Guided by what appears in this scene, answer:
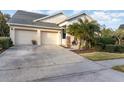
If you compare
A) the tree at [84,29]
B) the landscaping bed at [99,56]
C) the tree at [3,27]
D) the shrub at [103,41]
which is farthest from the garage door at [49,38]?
the tree at [3,27]

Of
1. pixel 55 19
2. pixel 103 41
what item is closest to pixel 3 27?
pixel 55 19

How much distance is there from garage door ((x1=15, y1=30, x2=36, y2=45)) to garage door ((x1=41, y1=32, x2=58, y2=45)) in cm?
127

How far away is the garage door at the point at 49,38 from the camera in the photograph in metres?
18.1

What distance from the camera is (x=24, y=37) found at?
17141 millimetres

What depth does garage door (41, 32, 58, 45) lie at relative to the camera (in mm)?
18144

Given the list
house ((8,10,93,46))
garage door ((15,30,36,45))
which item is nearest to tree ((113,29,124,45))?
house ((8,10,93,46))

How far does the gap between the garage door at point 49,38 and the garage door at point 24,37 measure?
4.17 ft

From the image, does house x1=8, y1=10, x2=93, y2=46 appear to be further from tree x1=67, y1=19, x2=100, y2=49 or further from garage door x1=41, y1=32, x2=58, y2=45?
tree x1=67, y1=19, x2=100, y2=49

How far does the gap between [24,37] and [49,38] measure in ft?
11.4

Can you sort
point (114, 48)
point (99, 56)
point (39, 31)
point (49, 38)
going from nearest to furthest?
1. point (99, 56)
2. point (114, 48)
3. point (39, 31)
4. point (49, 38)

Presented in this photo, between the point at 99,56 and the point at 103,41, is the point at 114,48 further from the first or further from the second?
the point at 99,56
